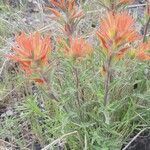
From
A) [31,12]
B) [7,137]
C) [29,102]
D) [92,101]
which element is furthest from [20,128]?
[31,12]

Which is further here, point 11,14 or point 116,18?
point 11,14

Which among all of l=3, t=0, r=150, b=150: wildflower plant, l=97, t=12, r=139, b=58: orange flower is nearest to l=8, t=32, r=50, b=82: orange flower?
l=3, t=0, r=150, b=150: wildflower plant

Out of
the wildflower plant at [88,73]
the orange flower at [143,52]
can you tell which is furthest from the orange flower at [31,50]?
the orange flower at [143,52]

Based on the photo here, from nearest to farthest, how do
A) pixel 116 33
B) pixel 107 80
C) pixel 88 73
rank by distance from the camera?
pixel 116 33
pixel 107 80
pixel 88 73

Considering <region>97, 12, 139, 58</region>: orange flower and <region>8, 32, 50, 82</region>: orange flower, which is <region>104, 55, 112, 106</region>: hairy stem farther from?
<region>8, 32, 50, 82</region>: orange flower

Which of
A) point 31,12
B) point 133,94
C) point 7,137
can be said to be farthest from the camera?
point 31,12

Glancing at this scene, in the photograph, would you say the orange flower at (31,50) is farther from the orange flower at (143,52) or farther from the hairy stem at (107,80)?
the orange flower at (143,52)

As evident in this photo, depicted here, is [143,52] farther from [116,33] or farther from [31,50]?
[31,50]

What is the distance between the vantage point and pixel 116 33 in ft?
2.86

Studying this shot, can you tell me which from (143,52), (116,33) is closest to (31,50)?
(116,33)

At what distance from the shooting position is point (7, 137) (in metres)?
1.44

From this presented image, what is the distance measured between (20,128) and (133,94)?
0.49 m

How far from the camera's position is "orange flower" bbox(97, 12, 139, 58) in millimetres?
866

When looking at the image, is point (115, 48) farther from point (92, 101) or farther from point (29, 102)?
point (29, 102)
